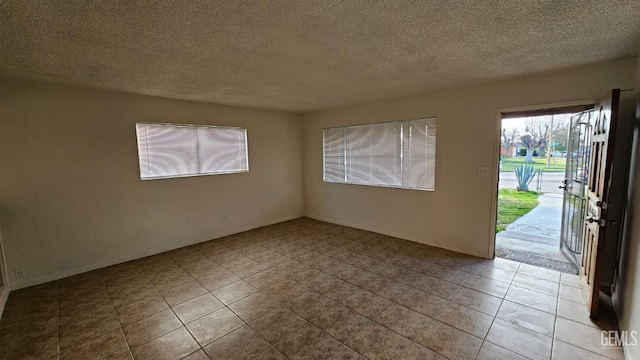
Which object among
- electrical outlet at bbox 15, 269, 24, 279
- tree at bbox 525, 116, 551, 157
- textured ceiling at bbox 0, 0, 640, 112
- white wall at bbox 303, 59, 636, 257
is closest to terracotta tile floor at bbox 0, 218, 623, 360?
electrical outlet at bbox 15, 269, 24, 279

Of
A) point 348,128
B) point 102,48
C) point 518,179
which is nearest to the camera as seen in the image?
point 102,48

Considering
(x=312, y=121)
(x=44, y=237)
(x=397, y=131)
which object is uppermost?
(x=312, y=121)

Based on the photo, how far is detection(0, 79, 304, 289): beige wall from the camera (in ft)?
9.70

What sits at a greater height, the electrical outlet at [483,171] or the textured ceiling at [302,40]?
the textured ceiling at [302,40]

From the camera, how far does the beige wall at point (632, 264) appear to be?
5.88 ft

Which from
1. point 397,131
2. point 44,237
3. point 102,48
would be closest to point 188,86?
point 102,48

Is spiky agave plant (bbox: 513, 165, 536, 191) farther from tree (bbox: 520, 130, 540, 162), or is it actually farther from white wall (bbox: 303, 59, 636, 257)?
white wall (bbox: 303, 59, 636, 257)

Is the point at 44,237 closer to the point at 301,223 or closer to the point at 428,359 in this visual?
the point at 301,223

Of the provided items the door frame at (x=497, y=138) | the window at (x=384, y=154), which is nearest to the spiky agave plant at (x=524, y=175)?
the door frame at (x=497, y=138)

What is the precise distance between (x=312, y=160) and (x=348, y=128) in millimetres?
1169

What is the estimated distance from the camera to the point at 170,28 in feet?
6.03

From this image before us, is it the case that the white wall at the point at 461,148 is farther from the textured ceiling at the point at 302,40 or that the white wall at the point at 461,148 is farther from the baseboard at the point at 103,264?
the baseboard at the point at 103,264

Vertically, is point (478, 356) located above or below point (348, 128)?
below

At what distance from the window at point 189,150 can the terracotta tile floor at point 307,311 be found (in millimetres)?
1410
